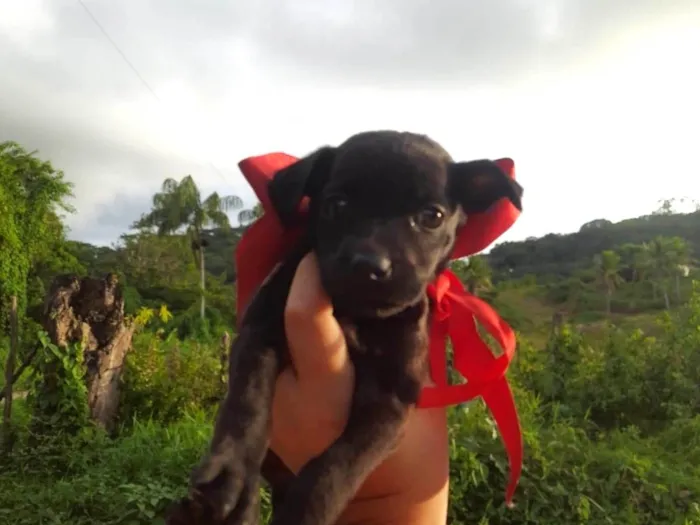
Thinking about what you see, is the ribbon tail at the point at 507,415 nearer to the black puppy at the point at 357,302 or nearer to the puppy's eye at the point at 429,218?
the black puppy at the point at 357,302

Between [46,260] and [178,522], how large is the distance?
27.1 ft

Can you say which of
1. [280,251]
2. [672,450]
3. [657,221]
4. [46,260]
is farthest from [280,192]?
[657,221]

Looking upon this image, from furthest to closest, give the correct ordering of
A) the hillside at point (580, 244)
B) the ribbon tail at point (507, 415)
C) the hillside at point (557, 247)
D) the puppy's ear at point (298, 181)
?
the hillside at point (580, 244), the hillside at point (557, 247), the ribbon tail at point (507, 415), the puppy's ear at point (298, 181)

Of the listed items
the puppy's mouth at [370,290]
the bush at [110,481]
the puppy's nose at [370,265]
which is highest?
the puppy's nose at [370,265]

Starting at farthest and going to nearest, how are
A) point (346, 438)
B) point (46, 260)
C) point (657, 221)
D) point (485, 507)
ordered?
point (657, 221)
point (46, 260)
point (485, 507)
point (346, 438)

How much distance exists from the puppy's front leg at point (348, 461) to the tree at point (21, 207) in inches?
207

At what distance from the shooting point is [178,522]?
1.06 metres

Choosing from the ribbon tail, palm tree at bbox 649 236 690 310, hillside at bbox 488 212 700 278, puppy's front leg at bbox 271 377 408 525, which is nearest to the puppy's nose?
puppy's front leg at bbox 271 377 408 525

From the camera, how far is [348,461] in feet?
4.36

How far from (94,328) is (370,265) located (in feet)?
15.9

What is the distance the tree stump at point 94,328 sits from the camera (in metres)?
5.37

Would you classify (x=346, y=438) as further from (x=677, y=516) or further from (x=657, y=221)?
(x=657, y=221)

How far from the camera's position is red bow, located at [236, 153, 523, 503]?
66.2 inches

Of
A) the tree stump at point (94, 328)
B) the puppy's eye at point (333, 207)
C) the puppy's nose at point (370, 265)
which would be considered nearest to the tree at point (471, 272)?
the tree stump at point (94, 328)
